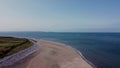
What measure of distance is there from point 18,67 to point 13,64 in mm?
1468

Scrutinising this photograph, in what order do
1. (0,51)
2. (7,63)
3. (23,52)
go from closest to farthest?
(7,63) < (0,51) < (23,52)

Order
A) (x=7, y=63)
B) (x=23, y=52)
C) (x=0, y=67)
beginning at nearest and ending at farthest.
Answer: (x=0, y=67)
(x=7, y=63)
(x=23, y=52)

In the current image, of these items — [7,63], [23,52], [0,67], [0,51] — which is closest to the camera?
[0,67]

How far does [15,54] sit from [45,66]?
16.9 ft

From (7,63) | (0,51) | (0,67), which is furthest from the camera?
(0,51)

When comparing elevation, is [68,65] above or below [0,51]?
below

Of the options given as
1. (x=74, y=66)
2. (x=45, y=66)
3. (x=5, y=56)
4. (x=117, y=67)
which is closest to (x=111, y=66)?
(x=117, y=67)

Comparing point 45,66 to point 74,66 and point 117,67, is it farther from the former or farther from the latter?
point 117,67

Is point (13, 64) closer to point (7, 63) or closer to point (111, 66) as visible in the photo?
point (7, 63)

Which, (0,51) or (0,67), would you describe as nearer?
(0,67)

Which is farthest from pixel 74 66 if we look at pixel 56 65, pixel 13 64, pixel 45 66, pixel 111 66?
pixel 13 64

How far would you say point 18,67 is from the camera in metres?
19.6

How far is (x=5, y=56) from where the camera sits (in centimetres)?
2100

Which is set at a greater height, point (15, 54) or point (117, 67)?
point (15, 54)
